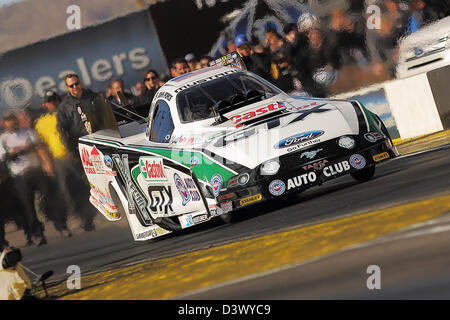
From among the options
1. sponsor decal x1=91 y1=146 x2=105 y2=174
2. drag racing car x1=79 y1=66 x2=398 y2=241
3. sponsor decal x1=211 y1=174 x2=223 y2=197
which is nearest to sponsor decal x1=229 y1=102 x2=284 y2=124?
drag racing car x1=79 y1=66 x2=398 y2=241

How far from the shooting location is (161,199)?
860 cm

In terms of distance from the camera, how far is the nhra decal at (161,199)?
8422mm

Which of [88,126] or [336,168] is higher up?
[88,126]

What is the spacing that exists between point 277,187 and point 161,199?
64.1 inches

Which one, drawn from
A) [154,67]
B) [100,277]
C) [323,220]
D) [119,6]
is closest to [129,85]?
[154,67]

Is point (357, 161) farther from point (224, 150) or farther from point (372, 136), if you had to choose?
point (224, 150)

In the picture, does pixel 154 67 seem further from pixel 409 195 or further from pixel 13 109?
pixel 409 195

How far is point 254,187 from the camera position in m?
7.43

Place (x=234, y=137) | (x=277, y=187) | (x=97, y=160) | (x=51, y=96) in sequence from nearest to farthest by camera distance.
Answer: (x=277, y=187)
(x=234, y=137)
(x=97, y=160)
(x=51, y=96)

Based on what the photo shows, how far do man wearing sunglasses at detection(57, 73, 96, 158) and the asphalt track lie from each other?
206cm

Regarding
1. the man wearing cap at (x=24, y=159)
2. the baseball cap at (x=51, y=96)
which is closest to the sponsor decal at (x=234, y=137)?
the baseball cap at (x=51, y=96)

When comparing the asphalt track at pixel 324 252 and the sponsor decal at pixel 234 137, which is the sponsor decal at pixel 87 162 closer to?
the asphalt track at pixel 324 252

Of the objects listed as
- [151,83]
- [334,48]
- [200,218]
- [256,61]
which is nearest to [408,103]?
[334,48]

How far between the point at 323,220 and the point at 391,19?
647cm
